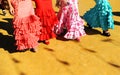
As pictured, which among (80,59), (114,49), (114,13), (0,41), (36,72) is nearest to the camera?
(36,72)

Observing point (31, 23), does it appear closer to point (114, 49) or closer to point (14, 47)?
point (14, 47)

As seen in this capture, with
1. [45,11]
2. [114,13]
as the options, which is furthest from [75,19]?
[114,13]

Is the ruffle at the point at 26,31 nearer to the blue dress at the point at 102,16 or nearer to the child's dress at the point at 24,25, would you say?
the child's dress at the point at 24,25

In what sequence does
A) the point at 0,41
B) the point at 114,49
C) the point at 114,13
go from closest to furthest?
1. the point at 114,49
2. the point at 0,41
3. the point at 114,13

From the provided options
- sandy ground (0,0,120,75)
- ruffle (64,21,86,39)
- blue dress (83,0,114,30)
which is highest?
blue dress (83,0,114,30)

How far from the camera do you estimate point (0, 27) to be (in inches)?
441

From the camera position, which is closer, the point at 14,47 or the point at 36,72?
the point at 36,72

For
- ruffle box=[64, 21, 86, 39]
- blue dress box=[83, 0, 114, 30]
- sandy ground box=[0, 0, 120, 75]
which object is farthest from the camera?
blue dress box=[83, 0, 114, 30]

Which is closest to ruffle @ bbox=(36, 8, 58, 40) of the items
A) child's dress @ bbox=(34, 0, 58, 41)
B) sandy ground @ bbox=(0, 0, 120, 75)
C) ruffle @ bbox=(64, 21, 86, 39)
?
child's dress @ bbox=(34, 0, 58, 41)

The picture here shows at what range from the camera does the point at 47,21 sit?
969 centimetres

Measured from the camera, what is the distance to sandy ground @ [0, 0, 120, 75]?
828cm

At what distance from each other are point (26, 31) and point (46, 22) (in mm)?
757

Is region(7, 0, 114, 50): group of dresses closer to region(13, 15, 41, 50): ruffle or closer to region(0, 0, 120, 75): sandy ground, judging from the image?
region(13, 15, 41, 50): ruffle

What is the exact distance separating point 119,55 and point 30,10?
2.59 meters
